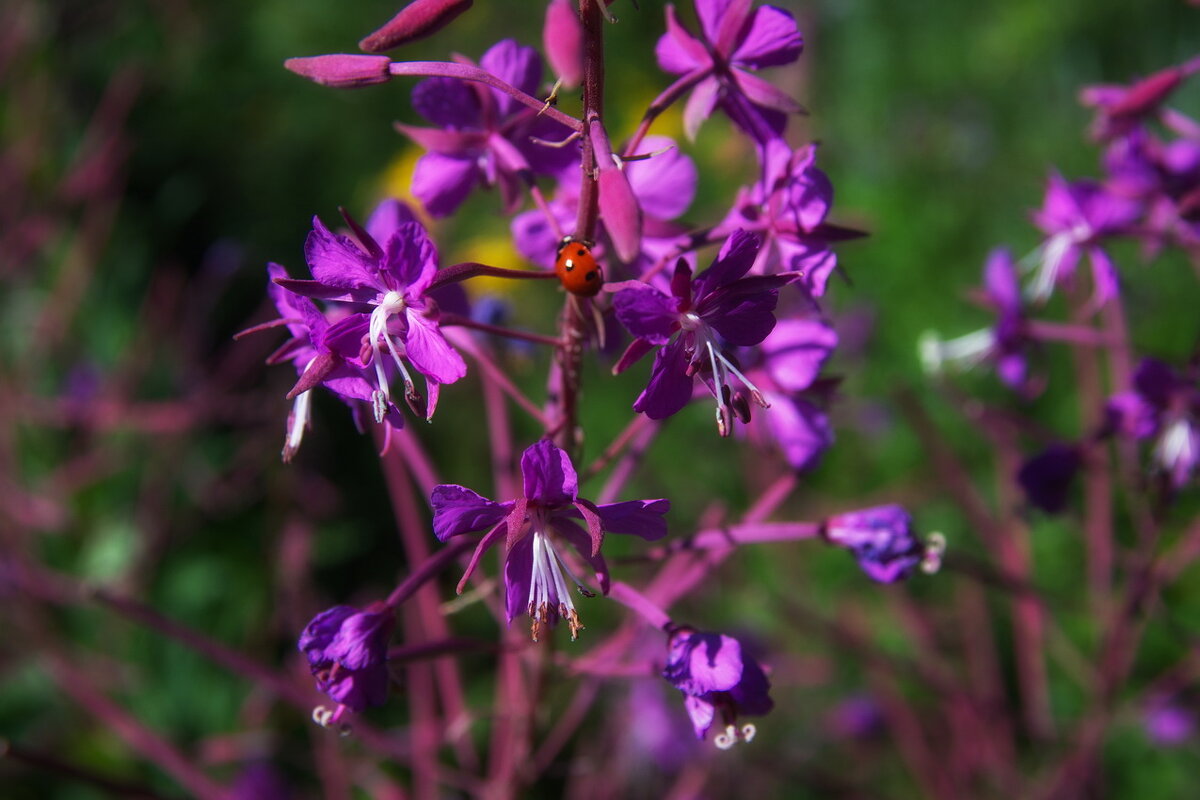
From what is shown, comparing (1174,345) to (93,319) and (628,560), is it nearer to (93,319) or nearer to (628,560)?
(628,560)

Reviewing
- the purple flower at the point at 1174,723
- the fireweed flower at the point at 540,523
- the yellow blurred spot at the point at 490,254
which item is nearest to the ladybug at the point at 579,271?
the fireweed flower at the point at 540,523

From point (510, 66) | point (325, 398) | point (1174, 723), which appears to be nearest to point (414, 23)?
point (510, 66)

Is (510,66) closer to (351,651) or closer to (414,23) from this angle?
(414,23)

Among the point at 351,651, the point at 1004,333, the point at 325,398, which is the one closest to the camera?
the point at 351,651

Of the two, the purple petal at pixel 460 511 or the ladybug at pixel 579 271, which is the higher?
the ladybug at pixel 579 271

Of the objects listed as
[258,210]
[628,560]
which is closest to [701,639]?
[628,560]

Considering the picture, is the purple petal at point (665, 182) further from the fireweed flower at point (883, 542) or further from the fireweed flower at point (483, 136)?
the fireweed flower at point (883, 542)

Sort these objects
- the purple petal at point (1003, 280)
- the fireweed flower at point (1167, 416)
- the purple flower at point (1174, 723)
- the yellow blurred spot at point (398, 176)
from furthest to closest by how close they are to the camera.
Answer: the yellow blurred spot at point (398, 176)
the purple flower at point (1174, 723)
the purple petal at point (1003, 280)
the fireweed flower at point (1167, 416)
